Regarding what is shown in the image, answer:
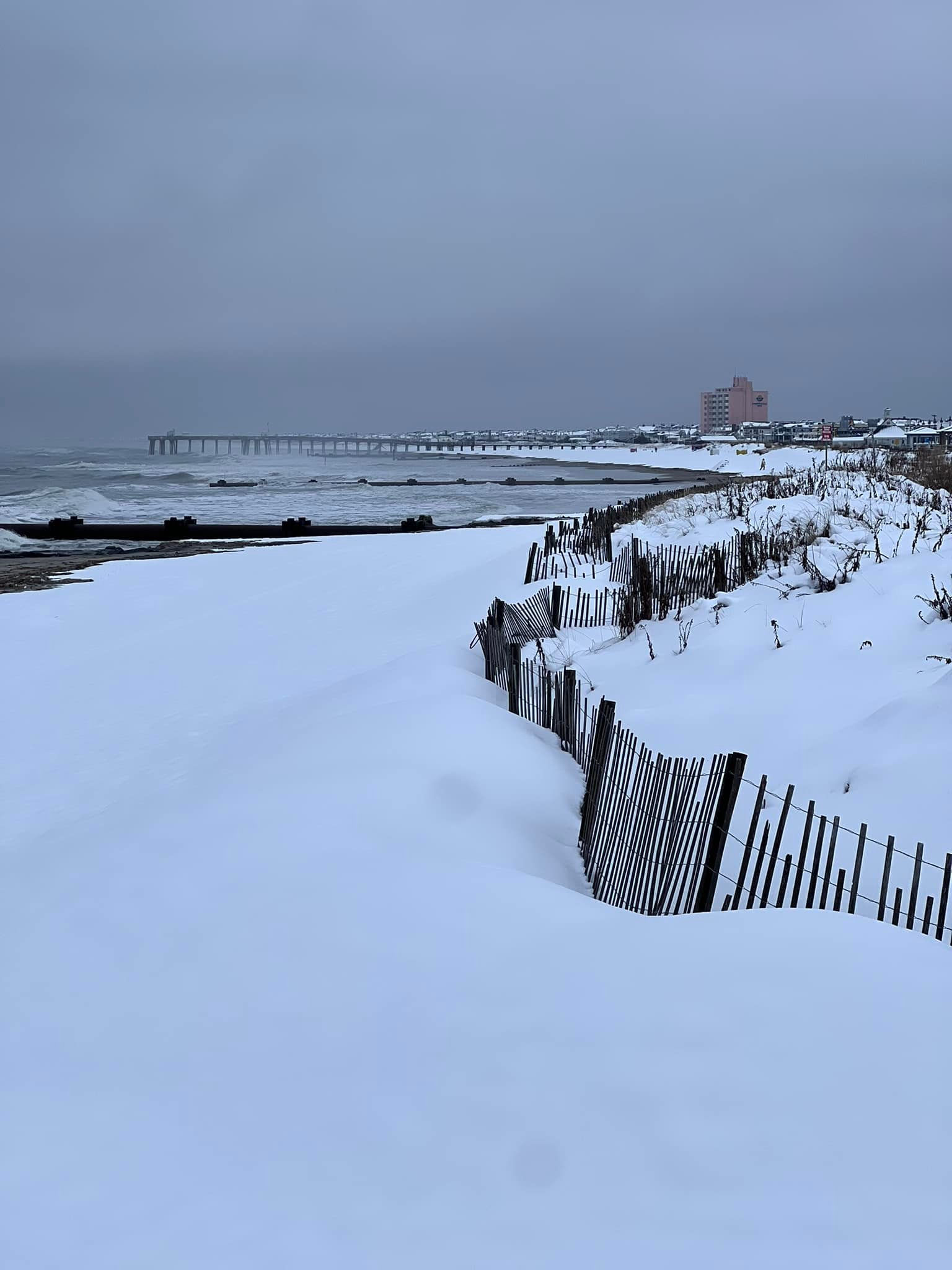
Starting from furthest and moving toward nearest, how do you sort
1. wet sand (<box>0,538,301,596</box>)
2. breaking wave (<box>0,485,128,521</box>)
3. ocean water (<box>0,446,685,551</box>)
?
ocean water (<box>0,446,685,551</box>) < breaking wave (<box>0,485,128,521</box>) < wet sand (<box>0,538,301,596</box>)

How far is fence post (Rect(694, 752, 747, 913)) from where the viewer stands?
4660mm

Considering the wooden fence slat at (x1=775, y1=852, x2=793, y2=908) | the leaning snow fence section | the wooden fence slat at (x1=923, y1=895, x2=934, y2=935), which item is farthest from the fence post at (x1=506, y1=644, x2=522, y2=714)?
the wooden fence slat at (x1=923, y1=895, x2=934, y2=935)

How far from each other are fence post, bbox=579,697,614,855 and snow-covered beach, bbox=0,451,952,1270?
0.19 m

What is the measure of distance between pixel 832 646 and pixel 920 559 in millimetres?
3058

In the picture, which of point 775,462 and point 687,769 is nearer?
point 687,769

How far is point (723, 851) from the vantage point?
490 centimetres

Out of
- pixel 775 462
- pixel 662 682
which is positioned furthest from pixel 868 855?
pixel 775 462

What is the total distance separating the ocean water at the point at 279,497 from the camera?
44.7 meters

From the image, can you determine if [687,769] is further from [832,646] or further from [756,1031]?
[832,646]

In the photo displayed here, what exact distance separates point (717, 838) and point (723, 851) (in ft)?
0.72

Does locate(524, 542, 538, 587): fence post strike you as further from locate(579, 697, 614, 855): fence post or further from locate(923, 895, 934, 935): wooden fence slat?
locate(923, 895, 934, 935): wooden fence slat

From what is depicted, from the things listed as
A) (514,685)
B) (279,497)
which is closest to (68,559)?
(514,685)

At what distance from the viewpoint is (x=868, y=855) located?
554 cm

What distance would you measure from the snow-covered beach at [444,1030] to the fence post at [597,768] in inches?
7.3
